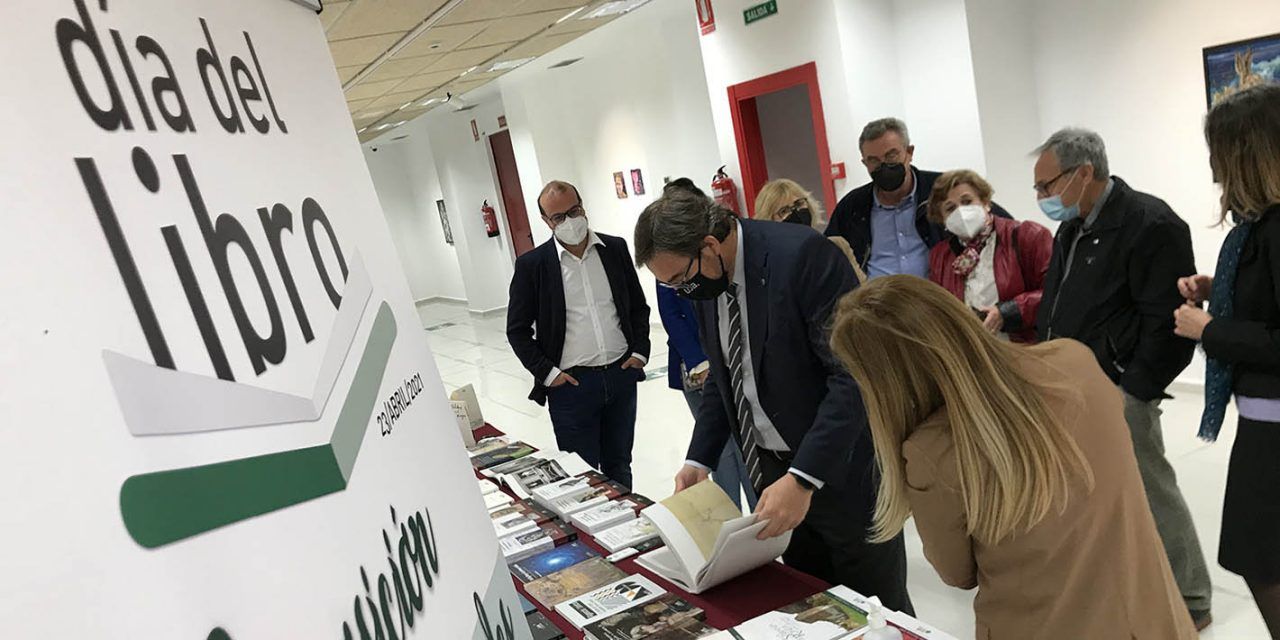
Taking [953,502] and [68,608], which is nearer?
[68,608]

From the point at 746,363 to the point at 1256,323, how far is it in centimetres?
126

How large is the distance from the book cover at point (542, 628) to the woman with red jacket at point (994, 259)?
215cm

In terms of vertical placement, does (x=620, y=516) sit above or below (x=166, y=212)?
below

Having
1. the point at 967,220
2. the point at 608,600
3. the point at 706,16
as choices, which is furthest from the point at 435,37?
the point at 608,600

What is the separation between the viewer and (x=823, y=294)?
87.3 inches

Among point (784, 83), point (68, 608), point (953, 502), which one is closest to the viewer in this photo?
point (68, 608)

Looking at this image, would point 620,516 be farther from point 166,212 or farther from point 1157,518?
point 166,212

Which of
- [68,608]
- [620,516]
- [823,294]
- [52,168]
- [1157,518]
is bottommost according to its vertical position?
[1157,518]

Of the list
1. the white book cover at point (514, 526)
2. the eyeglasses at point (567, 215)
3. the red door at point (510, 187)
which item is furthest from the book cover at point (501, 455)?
the red door at point (510, 187)

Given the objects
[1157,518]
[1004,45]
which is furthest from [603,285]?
[1004,45]

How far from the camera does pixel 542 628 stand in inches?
84.2

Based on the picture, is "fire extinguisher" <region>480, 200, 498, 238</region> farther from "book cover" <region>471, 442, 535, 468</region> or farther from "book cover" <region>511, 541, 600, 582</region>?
"book cover" <region>511, 541, 600, 582</region>

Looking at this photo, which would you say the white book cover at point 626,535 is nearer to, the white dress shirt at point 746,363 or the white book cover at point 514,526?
the white book cover at point 514,526

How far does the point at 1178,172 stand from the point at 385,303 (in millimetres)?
4921
